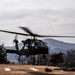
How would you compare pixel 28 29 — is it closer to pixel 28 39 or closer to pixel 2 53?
pixel 28 39

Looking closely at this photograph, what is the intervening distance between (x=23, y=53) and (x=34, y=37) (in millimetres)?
4257

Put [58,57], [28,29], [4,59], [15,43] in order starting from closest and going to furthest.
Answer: [28,29], [15,43], [58,57], [4,59]

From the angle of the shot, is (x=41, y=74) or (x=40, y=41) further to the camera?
(x=40, y=41)

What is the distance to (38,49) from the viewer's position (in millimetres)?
39125

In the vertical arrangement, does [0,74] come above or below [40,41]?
below

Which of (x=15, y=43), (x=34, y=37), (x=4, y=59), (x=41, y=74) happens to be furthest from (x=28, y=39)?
(x=4, y=59)

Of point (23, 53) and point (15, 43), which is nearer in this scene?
point (23, 53)

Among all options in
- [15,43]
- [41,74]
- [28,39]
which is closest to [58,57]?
[15,43]

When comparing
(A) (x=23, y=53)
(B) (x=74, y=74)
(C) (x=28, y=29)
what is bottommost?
(B) (x=74, y=74)

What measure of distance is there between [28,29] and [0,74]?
11.4 meters

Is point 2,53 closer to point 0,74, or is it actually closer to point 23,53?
point 23,53

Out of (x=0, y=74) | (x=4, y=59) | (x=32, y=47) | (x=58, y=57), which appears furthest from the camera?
(x=4, y=59)

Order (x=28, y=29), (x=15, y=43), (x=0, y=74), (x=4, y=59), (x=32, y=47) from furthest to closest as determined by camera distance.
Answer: (x=4, y=59) → (x=15, y=43) → (x=32, y=47) → (x=28, y=29) → (x=0, y=74)

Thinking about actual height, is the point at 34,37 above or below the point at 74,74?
above
